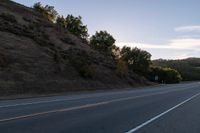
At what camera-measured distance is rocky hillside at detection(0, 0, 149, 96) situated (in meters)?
44.6

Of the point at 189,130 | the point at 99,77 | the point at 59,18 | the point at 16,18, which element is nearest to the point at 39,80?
the point at 99,77

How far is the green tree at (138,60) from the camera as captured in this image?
4577 inches

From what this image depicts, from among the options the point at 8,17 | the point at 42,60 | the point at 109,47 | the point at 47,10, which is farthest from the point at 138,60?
the point at 42,60

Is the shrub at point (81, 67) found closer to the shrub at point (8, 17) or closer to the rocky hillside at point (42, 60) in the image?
the rocky hillside at point (42, 60)

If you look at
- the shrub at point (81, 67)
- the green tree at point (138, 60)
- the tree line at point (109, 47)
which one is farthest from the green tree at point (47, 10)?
the shrub at point (81, 67)

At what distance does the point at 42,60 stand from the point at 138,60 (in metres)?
64.6

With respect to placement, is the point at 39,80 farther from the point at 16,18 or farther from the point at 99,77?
the point at 16,18

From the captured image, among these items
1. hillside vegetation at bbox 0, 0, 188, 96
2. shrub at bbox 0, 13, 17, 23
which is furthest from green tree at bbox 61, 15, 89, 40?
shrub at bbox 0, 13, 17, 23

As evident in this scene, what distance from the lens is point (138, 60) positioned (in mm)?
117562

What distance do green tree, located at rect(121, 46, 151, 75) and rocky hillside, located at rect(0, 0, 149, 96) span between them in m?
31.4

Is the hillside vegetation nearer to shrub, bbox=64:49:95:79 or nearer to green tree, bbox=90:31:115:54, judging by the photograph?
shrub, bbox=64:49:95:79

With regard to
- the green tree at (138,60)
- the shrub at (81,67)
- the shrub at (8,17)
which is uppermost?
the shrub at (8,17)

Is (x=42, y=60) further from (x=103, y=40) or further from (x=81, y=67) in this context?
(x=103, y=40)

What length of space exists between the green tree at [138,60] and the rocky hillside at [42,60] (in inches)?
1236
